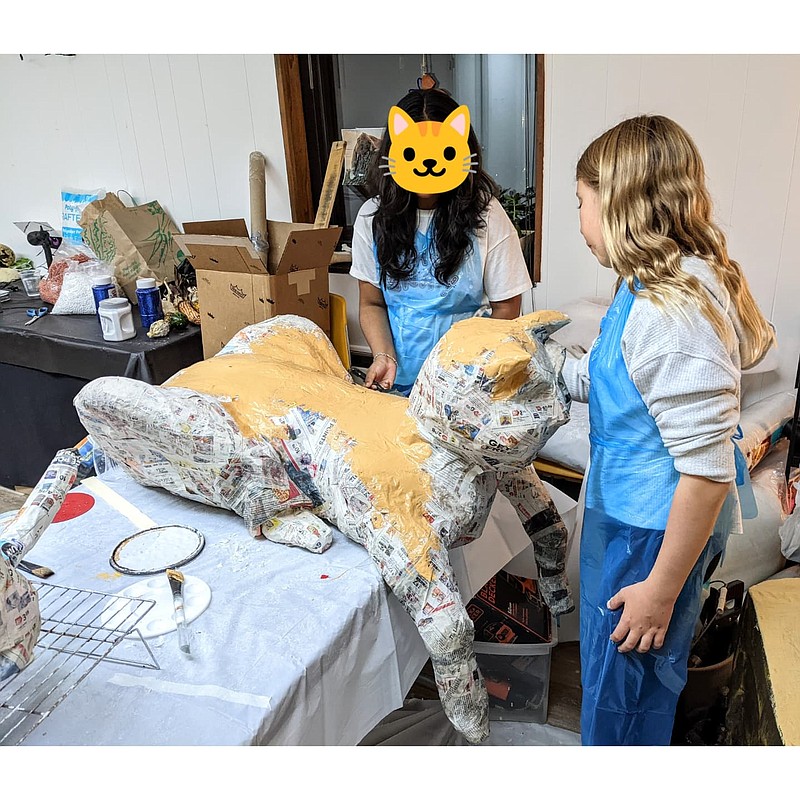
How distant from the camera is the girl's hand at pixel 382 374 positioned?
1653 millimetres

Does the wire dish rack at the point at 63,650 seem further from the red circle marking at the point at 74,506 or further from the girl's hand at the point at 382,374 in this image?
the girl's hand at the point at 382,374

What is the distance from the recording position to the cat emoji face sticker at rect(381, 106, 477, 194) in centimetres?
155

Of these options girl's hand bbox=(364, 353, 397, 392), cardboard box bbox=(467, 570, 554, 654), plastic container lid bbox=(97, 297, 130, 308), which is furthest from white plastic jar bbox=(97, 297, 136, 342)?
cardboard box bbox=(467, 570, 554, 654)

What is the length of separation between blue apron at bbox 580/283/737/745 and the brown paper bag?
2038 millimetres

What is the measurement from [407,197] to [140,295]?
1.19 meters

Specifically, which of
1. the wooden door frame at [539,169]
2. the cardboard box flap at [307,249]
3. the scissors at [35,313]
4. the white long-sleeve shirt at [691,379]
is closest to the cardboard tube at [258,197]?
the cardboard box flap at [307,249]

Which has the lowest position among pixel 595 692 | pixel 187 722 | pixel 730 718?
pixel 730 718

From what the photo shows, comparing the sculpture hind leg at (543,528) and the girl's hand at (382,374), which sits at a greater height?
the girl's hand at (382,374)

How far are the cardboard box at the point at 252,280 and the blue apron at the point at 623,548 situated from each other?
128 cm

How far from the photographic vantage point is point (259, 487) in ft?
4.00

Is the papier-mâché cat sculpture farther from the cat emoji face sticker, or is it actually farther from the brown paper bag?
the brown paper bag

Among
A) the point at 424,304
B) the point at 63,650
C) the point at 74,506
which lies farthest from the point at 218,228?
the point at 63,650
